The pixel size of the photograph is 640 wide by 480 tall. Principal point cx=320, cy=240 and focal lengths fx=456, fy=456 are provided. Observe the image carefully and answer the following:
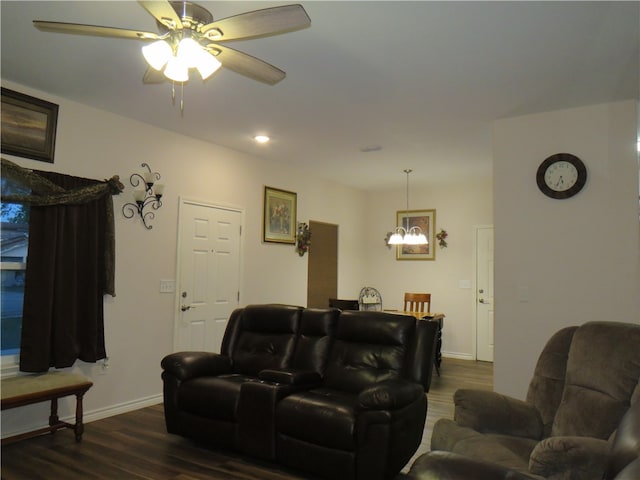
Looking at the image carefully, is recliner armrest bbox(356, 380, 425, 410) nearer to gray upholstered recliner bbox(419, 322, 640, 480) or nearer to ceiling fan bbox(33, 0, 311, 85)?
gray upholstered recliner bbox(419, 322, 640, 480)

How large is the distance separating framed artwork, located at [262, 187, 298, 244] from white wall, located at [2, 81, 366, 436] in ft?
0.36

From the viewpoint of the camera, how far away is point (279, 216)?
611 cm

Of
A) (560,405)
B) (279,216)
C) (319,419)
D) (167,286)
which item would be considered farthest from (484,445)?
(279,216)

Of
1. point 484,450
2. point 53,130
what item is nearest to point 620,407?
point 484,450

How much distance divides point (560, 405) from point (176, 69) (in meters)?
2.62

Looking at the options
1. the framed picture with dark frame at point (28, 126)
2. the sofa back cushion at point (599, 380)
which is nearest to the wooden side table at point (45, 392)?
the framed picture with dark frame at point (28, 126)

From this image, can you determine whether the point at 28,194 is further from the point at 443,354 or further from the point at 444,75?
the point at 443,354

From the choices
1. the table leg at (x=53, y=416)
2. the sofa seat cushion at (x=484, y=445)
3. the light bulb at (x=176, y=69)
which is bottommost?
the table leg at (x=53, y=416)

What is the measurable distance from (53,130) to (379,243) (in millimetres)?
5466

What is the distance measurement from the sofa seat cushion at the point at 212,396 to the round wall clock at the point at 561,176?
2924 mm

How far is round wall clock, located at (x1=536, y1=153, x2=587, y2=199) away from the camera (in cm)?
381

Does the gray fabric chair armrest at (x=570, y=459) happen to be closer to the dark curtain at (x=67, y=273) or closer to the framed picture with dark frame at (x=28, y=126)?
the dark curtain at (x=67, y=273)

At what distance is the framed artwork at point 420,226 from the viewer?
756cm

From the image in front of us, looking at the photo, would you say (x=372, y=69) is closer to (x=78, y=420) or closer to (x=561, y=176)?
(x=561, y=176)
